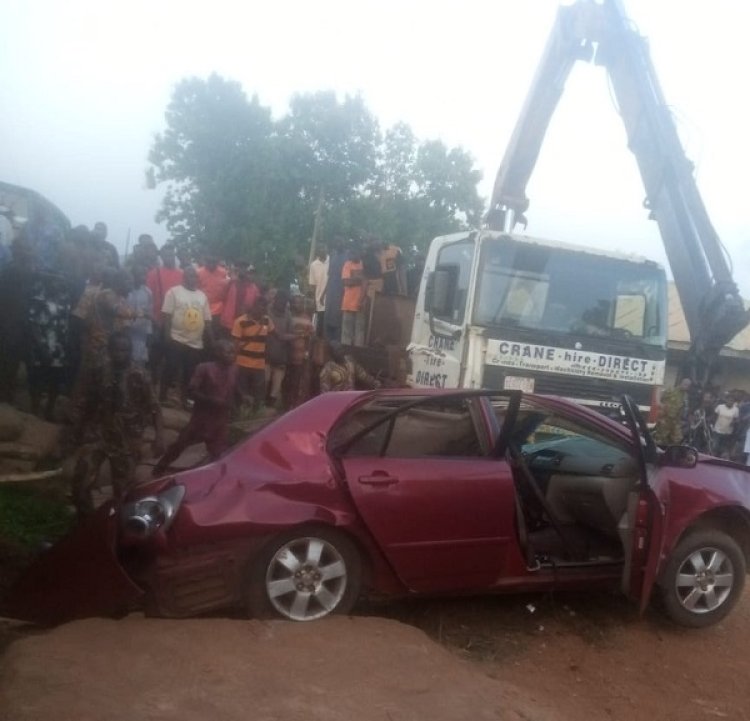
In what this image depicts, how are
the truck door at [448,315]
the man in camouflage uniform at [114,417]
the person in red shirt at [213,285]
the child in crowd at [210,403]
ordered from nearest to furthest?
the man in camouflage uniform at [114,417] < the child in crowd at [210,403] < the truck door at [448,315] < the person in red shirt at [213,285]

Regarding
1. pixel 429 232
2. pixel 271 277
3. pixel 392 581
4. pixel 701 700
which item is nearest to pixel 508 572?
pixel 392 581

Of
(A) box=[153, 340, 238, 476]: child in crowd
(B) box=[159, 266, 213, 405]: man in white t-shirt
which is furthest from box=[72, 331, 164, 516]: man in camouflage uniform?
(B) box=[159, 266, 213, 405]: man in white t-shirt

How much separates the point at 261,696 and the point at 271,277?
2692 cm

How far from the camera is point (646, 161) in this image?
10.6 metres

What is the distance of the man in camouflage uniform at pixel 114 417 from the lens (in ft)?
21.1

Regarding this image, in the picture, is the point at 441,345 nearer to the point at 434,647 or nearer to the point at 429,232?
the point at 434,647

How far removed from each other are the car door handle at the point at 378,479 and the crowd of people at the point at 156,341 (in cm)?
199

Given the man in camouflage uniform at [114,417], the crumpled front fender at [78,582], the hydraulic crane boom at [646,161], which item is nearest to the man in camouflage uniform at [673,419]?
the hydraulic crane boom at [646,161]

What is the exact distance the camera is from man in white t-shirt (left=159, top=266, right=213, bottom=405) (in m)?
9.38

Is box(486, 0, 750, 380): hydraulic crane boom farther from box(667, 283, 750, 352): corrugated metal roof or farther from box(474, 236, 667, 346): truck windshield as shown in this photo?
box(667, 283, 750, 352): corrugated metal roof

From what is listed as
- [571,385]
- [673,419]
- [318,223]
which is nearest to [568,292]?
[571,385]

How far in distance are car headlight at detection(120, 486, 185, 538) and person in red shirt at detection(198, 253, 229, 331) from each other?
20.6 feet

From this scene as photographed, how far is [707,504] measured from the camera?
5.29 m

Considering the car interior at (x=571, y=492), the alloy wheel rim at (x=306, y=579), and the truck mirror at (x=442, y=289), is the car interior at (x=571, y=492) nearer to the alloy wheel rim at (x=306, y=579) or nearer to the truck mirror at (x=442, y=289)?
the alloy wheel rim at (x=306, y=579)
